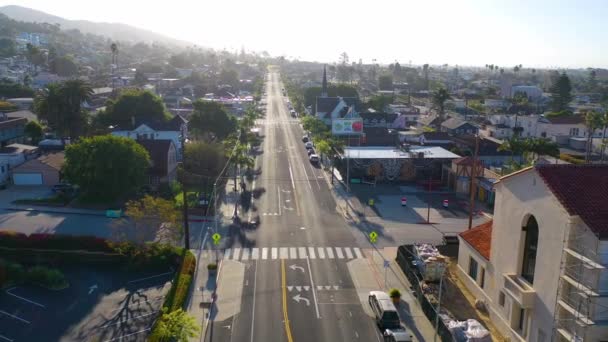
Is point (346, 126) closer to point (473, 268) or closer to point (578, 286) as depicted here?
point (473, 268)

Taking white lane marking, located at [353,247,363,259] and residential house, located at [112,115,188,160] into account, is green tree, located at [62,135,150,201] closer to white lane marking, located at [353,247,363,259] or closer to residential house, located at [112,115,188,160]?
residential house, located at [112,115,188,160]

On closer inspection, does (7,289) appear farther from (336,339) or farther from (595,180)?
(595,180)

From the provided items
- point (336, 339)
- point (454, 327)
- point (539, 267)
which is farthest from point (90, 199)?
point (539, 267)

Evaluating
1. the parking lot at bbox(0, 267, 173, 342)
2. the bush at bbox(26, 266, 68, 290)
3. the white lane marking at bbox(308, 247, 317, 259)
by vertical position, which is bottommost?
the parking lot at bbox(0, 267, 173, 342)

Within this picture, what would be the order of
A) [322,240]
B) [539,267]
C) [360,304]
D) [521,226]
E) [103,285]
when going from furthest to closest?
[322,240]
[103,285]
[360,304]
[521,226]
[539,267]

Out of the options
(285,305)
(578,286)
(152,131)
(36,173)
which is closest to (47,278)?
→ (285,305)

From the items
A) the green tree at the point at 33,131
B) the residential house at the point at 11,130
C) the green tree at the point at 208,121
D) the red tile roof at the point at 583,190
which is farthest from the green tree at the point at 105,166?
the red tile roof at the point at 583,190

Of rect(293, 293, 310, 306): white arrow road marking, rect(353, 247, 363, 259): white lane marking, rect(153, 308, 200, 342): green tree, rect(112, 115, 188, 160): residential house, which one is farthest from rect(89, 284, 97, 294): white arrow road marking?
rect(112, 115, 188, 160): residential house
